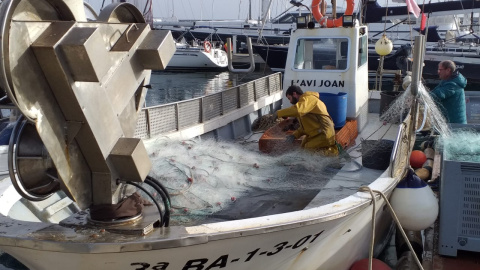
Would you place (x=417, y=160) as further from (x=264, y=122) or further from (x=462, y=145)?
(x=264, y=122)

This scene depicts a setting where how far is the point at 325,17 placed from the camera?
8539 millimetres

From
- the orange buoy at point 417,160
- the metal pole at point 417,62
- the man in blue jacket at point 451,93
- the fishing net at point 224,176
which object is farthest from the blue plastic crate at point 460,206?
the man in blue jacket at point 451,93

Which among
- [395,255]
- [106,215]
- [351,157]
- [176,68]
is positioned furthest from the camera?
[176,68]

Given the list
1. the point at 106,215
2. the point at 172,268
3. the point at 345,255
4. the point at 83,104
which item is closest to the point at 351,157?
the point at 345,255

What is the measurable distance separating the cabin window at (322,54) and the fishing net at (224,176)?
8.88ft

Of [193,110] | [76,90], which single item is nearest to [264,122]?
[193,110]

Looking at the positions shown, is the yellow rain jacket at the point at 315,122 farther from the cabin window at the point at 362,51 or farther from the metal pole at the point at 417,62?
the cabin window at the point at 362,51

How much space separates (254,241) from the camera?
368 centimetres

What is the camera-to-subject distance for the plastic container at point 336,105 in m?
7.32

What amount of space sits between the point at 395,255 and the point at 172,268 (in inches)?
179

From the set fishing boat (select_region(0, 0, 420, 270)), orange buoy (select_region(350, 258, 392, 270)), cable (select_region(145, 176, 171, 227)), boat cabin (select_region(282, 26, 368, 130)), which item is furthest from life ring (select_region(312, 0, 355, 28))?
cable (select_region(145, 176, 171, 227))

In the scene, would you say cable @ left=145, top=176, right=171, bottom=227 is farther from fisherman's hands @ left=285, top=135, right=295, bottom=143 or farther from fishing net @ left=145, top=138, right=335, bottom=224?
fisherman's hands @ left=285, top=135, right=295, bottom=143

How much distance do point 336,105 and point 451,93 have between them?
1.87m

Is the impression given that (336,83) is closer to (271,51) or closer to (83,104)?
(83,104)
